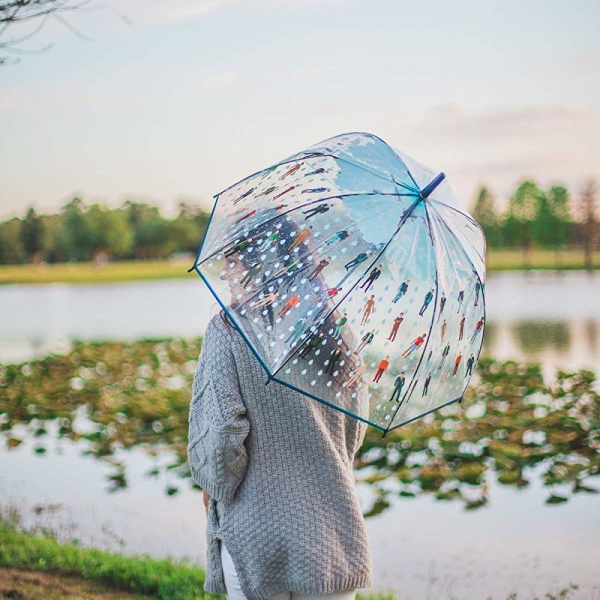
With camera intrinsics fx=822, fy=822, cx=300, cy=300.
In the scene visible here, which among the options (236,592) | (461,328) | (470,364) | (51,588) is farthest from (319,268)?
(51,588)

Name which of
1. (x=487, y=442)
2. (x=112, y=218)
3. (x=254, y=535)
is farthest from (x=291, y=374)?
(x=112, y=218)

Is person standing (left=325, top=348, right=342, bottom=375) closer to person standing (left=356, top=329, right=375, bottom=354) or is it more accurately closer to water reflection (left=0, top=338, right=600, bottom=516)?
person standing (left=356, top=329, right=375, bottom=354)

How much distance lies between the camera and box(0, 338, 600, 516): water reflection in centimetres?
477

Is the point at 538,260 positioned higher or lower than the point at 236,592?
lower

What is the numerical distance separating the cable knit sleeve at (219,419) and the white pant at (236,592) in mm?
152

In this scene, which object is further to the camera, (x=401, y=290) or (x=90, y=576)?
(x=90, y=576)

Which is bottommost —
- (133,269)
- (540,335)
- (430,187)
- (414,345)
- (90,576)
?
(540,335)

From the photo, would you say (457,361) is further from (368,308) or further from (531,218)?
(531,218)

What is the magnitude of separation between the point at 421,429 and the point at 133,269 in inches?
1243

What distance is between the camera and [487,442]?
5.41m

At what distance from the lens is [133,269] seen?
36.1 m

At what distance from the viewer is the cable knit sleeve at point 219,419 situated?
183 centimetres

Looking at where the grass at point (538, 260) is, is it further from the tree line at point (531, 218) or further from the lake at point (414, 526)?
the lake at point (414, 526)

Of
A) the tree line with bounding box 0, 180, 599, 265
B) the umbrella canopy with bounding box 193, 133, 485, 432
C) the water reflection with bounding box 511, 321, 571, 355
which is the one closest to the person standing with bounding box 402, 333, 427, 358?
the umbrella canopy with bounding box 193, 133, 485, 432
